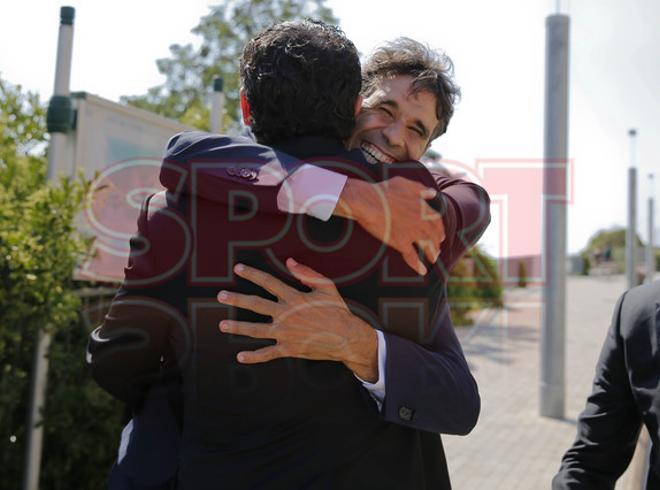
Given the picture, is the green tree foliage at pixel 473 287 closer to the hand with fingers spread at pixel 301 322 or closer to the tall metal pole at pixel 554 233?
the tall metal pole at pixel 554 233

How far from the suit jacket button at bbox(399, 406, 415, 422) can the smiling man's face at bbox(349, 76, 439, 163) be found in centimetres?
63

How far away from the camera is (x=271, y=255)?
1.30m

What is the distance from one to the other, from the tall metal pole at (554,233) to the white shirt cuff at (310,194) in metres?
6.02

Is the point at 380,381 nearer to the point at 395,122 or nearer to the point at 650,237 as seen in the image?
the point at 395,122

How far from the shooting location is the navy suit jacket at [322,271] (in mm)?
1313

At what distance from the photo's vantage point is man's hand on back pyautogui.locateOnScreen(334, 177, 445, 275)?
131cm

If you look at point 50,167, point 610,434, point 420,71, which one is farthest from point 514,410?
point 420,71

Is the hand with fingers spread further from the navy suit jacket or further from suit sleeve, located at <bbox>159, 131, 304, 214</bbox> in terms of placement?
suit sleeve, located at <bbox>159, 131, 304, 214</bbox>

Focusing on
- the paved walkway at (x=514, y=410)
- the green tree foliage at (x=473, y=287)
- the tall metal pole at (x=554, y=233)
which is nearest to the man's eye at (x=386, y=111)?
the paved walkway at (x=514, y=410)

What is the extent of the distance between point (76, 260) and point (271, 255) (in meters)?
2.15

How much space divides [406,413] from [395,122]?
0.77 metres

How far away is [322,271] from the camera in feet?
4.32

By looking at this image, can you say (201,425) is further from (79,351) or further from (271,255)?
(79,351)

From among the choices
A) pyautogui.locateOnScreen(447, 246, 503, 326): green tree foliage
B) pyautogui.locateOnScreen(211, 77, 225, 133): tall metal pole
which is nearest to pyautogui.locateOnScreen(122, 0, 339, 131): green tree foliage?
pyautogui.locateOnScreen(447, 246, 503, 326): green tree foliage
